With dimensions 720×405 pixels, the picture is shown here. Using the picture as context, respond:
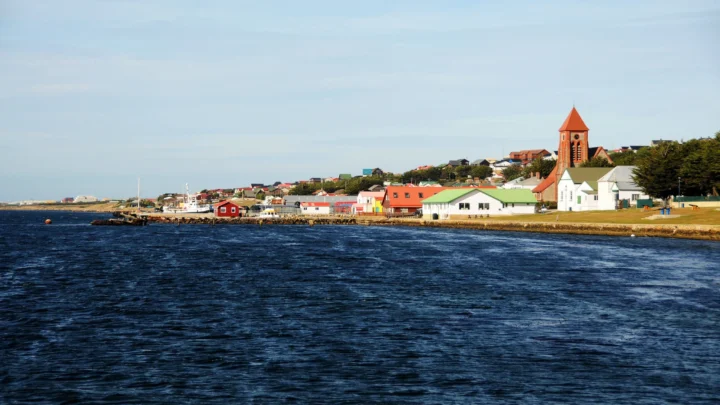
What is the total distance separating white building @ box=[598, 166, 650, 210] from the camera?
111188 millimetres

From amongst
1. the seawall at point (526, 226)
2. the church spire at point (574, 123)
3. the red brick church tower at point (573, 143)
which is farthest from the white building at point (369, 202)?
the church spire at point (574, 123)

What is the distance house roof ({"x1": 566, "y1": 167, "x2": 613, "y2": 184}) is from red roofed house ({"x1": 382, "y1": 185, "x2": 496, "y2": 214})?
30.0 metres

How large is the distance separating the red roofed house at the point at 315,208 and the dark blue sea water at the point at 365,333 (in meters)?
126

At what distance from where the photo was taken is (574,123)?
152625 millimetres

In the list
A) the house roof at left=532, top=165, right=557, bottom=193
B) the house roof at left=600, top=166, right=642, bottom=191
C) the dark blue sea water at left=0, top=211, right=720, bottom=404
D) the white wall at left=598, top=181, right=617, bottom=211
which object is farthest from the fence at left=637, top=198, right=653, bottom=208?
the dark blue sea water at left=0, top=211, right=720, bottom=404

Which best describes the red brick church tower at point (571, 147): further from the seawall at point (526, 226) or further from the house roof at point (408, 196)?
the seawall at point (526, 226)

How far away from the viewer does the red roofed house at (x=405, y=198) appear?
14475 cm

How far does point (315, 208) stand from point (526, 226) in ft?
281

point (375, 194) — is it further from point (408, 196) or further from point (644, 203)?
point (644, 203)

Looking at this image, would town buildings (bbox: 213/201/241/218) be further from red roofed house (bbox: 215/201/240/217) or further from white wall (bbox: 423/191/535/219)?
white wall (bbox: 423/191/535/219)

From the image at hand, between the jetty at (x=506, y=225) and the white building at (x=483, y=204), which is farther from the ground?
the white building at (x=483, y=204)

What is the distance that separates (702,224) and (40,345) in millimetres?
67523

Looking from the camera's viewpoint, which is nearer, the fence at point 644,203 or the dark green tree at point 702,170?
the dark green tree at point 702,170

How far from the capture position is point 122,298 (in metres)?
34.8
